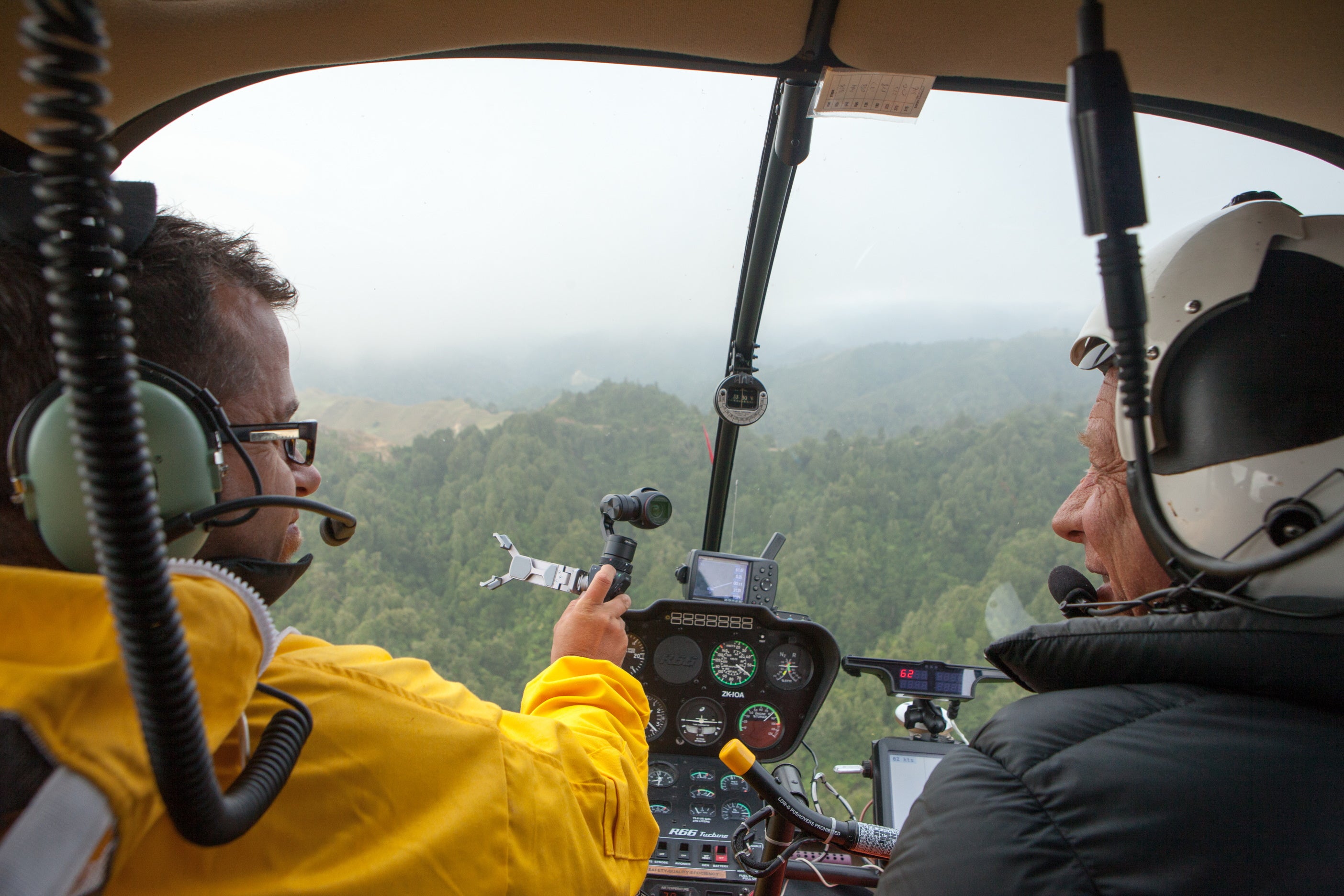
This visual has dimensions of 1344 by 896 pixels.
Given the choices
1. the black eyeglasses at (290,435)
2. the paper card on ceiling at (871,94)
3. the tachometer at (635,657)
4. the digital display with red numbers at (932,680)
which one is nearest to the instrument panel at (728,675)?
the tachometer at (635,657)

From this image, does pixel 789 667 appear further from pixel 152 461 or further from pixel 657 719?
pixel 152 461

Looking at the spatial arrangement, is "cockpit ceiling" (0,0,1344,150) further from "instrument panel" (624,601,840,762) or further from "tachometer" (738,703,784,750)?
"tachometer" (738,703,784,750)

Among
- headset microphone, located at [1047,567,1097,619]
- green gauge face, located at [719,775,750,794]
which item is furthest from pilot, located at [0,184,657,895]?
green gauge face, located at [719,775,750,794]

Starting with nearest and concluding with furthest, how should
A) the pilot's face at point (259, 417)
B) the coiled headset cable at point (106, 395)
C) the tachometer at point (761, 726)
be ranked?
the coiled headset cable at point (106, 395), the pilot's face at point (259, 417), the tachometer at point (761, 726)

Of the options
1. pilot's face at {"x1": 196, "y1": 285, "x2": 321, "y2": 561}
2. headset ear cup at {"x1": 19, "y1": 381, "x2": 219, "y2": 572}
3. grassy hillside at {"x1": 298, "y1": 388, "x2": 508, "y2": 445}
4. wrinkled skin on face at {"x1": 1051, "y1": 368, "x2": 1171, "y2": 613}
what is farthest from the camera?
grassy hillside at {"x1": 298, "y1": 388, "x2": 508, "y2": 445}

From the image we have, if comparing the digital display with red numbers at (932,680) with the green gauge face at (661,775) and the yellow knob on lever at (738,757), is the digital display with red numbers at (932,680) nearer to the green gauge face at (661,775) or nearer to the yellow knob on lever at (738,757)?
the green gauge face at (661,775)
